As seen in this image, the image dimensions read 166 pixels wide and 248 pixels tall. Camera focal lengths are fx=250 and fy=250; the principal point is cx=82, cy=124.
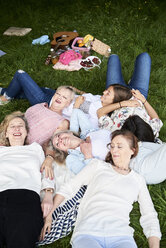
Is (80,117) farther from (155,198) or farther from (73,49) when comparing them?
(73,49)

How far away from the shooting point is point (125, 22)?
692 centimetres

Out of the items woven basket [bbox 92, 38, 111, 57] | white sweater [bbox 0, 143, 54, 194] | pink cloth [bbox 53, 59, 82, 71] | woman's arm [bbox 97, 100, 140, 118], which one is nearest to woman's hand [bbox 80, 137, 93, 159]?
white sweater [bbox 0, 143, 54, 194]

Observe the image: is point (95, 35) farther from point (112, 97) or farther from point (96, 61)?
point (112, 97)

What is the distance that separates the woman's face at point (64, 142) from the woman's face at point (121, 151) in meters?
0.65

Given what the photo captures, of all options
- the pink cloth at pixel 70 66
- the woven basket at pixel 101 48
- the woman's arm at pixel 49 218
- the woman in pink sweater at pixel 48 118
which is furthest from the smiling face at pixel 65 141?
the woven basket at pixel 101 48

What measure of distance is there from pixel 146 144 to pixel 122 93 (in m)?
0.87

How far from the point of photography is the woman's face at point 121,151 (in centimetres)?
268

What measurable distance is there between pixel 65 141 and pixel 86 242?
1.30 m

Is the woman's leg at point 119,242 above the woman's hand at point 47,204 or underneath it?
above

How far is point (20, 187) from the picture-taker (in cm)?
260

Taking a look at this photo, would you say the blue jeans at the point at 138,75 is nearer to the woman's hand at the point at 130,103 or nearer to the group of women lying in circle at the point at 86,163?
the group of women lying in circle at the point at 86,163

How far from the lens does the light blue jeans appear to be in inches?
85.7

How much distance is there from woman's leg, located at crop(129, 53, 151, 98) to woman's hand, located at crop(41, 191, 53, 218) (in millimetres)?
2271

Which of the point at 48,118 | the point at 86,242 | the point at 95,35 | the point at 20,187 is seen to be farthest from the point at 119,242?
the point at 95,35
